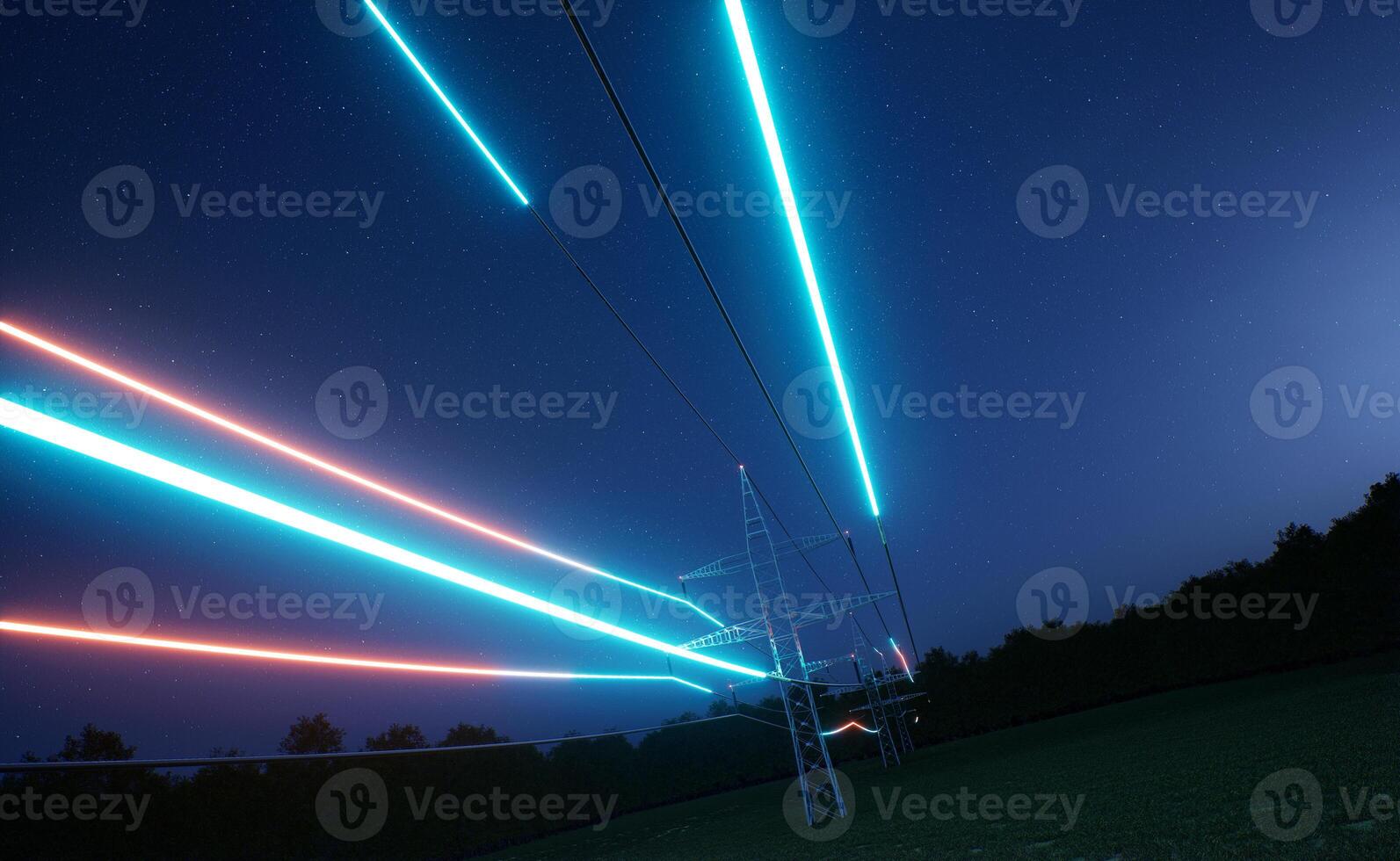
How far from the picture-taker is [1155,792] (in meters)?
12.2

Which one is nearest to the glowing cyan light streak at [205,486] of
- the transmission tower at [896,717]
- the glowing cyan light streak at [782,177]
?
the glowing cyan light streak at [782,177]

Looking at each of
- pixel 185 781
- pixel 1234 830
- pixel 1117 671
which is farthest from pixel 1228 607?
pixel 185 781

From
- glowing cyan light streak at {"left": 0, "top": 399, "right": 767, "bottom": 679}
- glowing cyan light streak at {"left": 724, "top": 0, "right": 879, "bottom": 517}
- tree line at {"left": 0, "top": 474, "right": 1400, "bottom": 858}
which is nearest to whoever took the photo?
glowing cyan light streak at {"left": 0, "top": 399, "right": 767, "bottom": 679}

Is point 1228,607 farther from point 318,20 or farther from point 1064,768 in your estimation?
point 318,20

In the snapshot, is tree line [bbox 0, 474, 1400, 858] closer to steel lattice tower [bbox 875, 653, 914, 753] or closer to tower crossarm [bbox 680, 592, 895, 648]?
steel lattice tower [bbox 875, 653, 914, 753]

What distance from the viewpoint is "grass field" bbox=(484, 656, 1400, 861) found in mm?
8289

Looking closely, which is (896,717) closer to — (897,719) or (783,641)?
(897,719)

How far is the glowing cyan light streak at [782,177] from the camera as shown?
495 cm

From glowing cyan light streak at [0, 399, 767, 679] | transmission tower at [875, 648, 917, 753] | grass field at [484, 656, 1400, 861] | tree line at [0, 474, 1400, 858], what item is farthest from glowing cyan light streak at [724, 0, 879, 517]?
transmission tower at [875, 648, 917, 753]

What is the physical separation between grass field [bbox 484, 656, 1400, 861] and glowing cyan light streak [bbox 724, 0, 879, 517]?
267 inches

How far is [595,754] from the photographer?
190 feet

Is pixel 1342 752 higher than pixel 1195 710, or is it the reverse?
pixel 1342 752

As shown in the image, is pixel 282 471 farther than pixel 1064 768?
No

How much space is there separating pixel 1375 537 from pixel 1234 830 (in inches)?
1947
